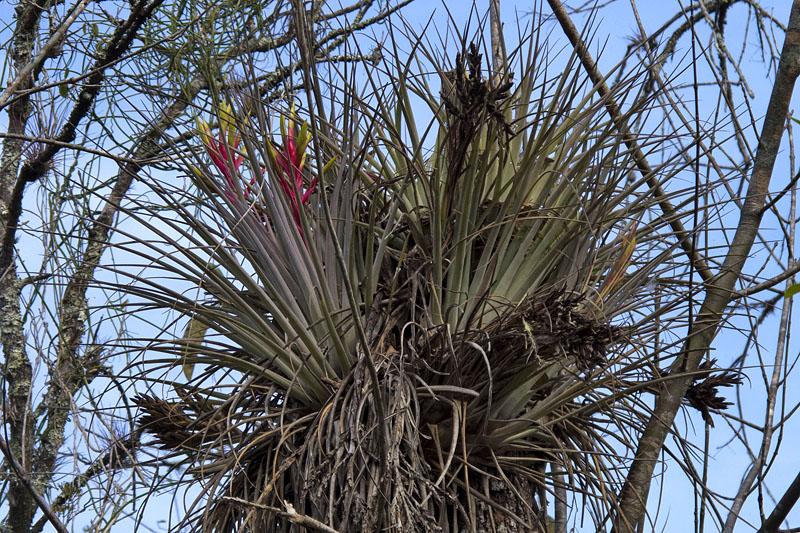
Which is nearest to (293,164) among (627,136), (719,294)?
(627,136)

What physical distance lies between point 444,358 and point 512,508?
0.27 meters

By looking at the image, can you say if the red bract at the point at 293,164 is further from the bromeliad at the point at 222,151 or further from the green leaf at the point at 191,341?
the green leaf at the point at 191,341

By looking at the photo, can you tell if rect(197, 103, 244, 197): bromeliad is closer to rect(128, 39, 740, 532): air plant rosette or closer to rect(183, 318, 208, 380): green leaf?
rect(128, 39, 740, 532): air plant rosette

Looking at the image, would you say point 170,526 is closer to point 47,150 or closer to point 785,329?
point 785,329

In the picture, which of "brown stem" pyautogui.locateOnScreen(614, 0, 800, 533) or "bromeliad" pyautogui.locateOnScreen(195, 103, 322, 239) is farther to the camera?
"bromeliad" pyautogui.locateOnScreen(195, 103, 322, 239)

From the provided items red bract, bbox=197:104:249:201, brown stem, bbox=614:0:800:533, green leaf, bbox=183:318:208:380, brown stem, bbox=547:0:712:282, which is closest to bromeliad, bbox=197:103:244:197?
red bract, bbox=197:104:249:201

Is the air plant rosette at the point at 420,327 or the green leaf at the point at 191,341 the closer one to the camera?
the air plant rosette at the point at 420,327

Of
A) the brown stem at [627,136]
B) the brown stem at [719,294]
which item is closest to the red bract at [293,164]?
the brown stem at [627,136]

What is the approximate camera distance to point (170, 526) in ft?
4.00

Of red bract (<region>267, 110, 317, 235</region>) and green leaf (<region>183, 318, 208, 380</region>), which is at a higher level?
red bract (<region>267, 110, 317, 235</region>)

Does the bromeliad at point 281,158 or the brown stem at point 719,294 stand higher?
the bromeliad at point 281,158

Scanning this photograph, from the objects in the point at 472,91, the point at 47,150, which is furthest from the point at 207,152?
the point at 47,150

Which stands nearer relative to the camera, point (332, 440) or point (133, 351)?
point (332, 440)

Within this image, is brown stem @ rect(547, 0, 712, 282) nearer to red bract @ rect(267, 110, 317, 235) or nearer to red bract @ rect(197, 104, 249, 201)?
red bract @ rect(267, 110, 317, 235)
